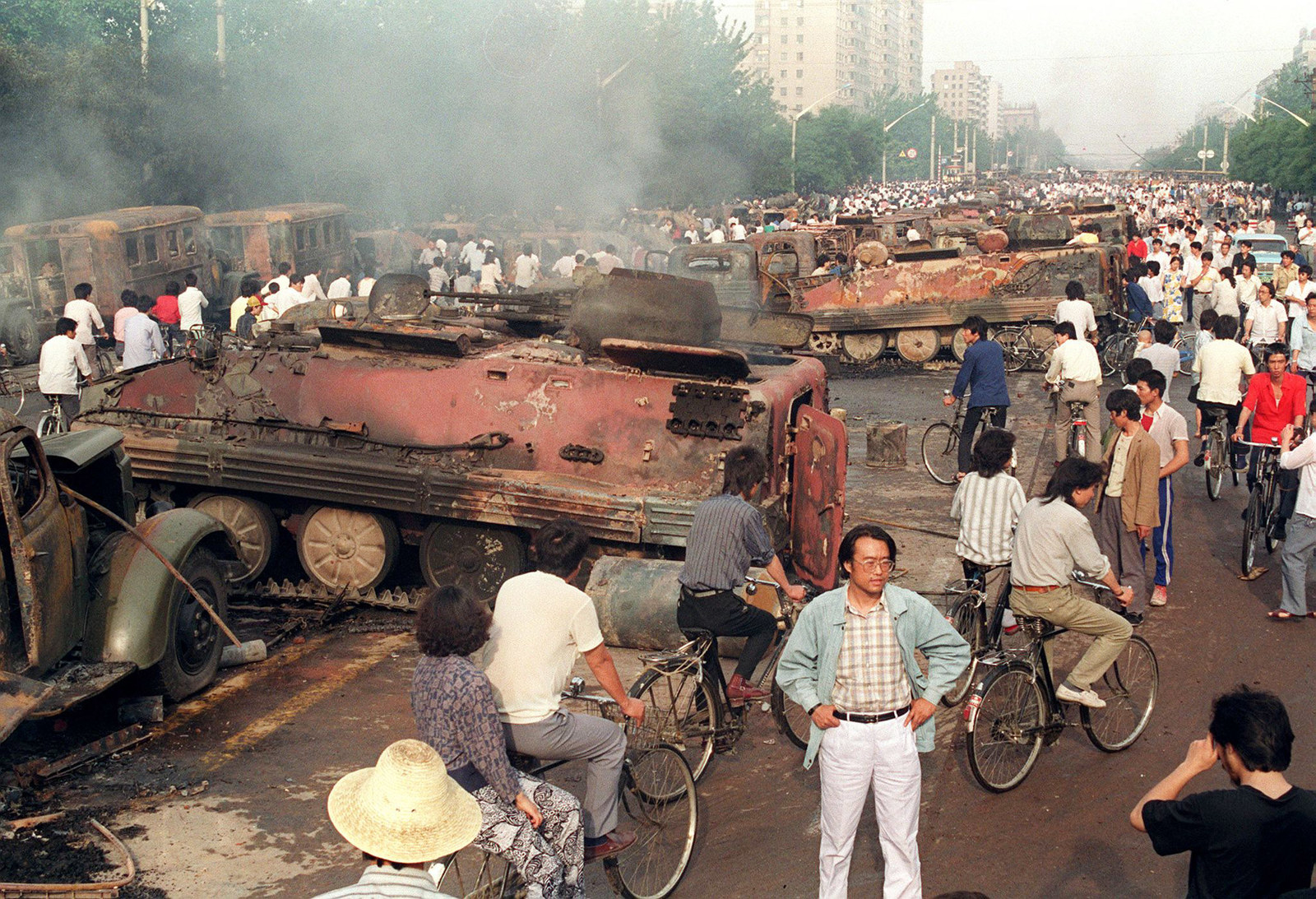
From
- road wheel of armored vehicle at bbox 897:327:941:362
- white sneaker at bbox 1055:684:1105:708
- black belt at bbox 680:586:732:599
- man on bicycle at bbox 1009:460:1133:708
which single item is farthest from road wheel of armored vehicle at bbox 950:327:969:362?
black belt at bbox 680:586:732:599

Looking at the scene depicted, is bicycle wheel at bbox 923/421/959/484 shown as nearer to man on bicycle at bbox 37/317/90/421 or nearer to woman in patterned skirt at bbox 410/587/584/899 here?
man on bicycle at bbox 37/317/90/421

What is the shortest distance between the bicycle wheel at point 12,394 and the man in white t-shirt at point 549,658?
14.4 m

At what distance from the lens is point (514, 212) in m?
43.1

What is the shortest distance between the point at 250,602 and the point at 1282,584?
7.48 m

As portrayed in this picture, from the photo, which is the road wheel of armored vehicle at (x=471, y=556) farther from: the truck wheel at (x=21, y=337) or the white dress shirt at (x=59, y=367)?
the truck wheel at (x=21, y=337)

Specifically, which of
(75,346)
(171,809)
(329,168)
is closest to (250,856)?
(171,809)

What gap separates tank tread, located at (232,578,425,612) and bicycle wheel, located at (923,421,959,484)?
20.9 feet

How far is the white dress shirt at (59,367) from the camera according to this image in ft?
45.7

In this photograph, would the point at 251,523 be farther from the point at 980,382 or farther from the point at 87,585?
the point at 980,382

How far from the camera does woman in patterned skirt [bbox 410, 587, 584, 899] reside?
475cm

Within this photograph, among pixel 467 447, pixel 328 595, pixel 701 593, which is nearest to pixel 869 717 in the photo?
pixel 701 593

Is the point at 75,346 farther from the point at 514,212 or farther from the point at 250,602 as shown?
the point at 514,212

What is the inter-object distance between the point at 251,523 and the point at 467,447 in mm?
Result: 1875

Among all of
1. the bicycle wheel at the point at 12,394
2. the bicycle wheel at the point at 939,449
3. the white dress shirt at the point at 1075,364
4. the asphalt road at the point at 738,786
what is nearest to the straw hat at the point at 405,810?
the asphalt road at the point at 738,786
